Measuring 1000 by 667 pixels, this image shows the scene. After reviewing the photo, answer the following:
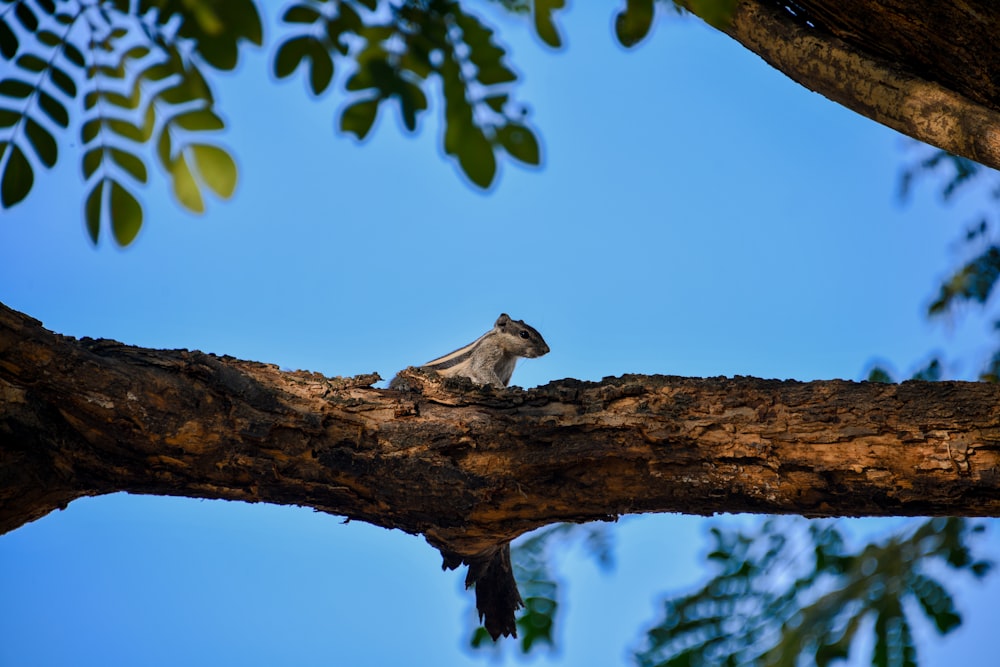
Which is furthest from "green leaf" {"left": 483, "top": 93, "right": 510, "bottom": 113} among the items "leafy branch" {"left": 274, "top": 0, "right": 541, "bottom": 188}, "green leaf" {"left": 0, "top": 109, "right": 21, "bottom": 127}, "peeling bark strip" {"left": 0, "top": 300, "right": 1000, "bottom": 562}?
"peeling bark strip" {"left": 0, "top": 300, "right": 1000, "bottom": 562}

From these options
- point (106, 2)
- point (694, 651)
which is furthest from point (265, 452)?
point (694, 651)

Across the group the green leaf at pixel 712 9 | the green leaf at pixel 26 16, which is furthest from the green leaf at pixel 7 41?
the green leaf at pixel 712 9

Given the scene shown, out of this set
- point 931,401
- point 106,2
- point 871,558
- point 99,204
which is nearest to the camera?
point 99,204

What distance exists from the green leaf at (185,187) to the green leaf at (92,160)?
0.87 feet

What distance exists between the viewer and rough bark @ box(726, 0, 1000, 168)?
3.68 m

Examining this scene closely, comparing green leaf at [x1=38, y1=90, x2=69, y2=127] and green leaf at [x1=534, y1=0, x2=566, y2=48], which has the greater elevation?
green leaf at [x1=38, y1=90, x2=69, y2=127]

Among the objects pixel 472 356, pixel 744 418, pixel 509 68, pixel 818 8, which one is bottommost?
pixel 509 68

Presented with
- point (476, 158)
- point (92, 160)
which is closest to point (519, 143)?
point (476, 158)

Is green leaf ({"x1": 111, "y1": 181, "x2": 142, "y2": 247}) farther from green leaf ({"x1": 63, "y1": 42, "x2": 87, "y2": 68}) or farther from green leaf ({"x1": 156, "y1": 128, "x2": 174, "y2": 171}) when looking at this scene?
green leaf ({"x1": 63, "y1": 42, "x2": 87, "y2": 68})

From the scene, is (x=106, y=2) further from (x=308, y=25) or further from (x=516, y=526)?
Result: (x=516, y=526)

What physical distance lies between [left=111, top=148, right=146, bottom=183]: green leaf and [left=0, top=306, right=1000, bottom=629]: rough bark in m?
1.95

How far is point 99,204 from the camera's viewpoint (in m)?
1.77

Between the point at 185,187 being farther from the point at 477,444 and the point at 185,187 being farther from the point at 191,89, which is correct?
the point at 477,444

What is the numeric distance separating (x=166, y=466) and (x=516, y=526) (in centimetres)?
139
